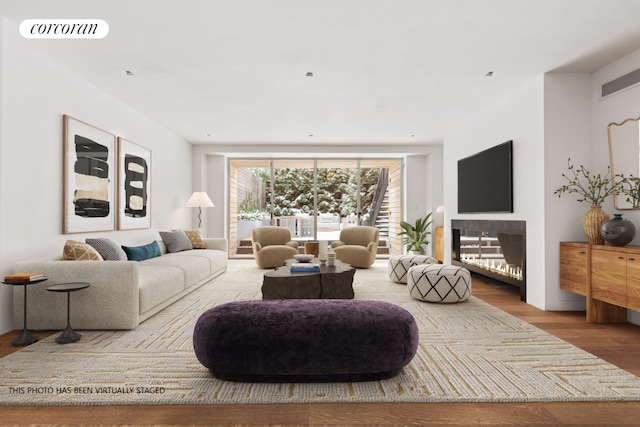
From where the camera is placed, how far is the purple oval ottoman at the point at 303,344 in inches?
84.0

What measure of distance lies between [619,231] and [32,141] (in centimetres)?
522

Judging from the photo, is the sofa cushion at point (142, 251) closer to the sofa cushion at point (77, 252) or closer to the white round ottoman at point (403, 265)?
the sofa cushion at point (77, 252)

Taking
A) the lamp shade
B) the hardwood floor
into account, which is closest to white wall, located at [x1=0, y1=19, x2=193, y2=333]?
the hardwood floor

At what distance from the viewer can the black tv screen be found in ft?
15.6

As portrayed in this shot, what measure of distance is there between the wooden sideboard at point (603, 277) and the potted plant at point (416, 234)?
13.6 feet

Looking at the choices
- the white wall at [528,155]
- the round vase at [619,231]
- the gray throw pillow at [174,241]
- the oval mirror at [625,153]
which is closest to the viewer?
the round vase at [619,231]

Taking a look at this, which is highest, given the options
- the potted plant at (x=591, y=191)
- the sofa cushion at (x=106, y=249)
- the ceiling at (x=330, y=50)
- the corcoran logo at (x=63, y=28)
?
the ceiling at (x=330, y=50)

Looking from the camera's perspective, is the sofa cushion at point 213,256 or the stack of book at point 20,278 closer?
the stack of book at point 20,278

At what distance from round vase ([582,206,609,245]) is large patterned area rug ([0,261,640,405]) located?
1121 mm

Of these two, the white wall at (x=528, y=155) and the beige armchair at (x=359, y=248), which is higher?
the white wall at (x=528, y=155)

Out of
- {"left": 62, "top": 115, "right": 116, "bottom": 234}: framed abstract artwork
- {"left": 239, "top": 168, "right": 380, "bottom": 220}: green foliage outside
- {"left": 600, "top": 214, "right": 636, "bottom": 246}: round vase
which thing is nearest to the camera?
{"left": 600, "top": 214, "right": 636, "bottom": 246}: round vase

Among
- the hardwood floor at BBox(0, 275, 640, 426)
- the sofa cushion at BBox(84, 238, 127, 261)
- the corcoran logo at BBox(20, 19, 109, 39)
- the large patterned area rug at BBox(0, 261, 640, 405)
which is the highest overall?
the corcoran logo at BBox(20, 19, 109, 39)

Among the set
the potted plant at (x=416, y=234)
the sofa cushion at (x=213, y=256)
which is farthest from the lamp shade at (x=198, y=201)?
the potted plant at (x=416, y=234)

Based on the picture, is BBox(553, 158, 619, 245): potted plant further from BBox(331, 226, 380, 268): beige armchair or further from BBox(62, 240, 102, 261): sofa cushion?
BBox(62, 240, 102, 261): sofa cushion
